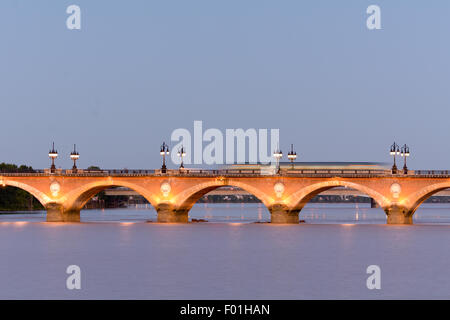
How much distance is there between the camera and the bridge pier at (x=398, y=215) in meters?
81.6

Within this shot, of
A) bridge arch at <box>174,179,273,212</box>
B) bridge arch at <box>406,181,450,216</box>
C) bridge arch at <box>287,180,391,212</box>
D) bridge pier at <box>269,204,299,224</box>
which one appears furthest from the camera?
bridge pier at <box>269,204,299,224</box>

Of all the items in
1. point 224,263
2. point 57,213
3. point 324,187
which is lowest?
point 224,263

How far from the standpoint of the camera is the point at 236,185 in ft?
282

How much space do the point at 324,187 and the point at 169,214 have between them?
18.2 meters

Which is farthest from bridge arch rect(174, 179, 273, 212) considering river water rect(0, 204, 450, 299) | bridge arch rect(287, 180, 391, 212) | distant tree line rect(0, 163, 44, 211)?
distant tree line rect(0, 163, 44, 211)

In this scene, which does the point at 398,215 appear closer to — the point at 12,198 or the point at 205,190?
the point at 205,190

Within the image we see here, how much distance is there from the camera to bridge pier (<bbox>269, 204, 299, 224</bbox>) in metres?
85.3

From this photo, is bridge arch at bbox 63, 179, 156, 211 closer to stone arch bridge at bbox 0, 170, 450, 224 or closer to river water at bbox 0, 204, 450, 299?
stone arch bridge at bbox 0, 170, 450, 224

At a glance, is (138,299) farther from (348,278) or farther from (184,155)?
(184,155)

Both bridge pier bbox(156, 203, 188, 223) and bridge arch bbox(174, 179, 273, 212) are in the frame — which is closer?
bridge arch bbox(174, 179, 273, 212)

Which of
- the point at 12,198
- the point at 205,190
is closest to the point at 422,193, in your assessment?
the point at 205,190

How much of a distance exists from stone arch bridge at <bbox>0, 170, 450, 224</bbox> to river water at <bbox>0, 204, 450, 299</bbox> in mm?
5931
